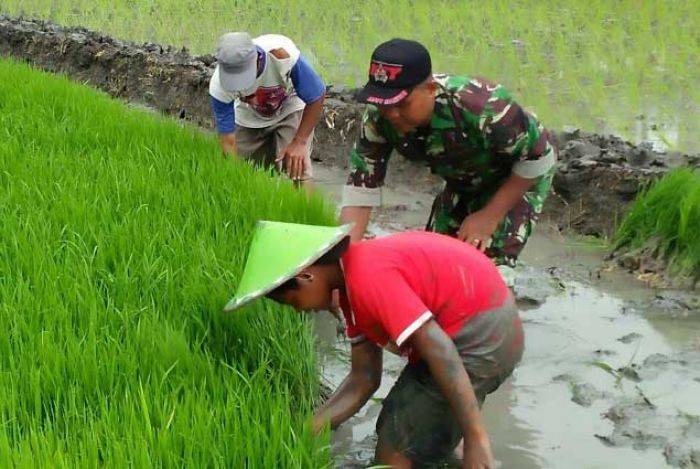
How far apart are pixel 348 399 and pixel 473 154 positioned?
36.5 inches

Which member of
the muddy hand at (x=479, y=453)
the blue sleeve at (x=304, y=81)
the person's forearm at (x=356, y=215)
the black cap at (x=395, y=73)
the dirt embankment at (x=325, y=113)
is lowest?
the dirt embankment at (x=325, y=113)

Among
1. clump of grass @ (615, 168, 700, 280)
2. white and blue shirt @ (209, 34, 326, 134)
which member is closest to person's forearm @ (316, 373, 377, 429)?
white and blue shirt @ (209, 34, 326, 134)

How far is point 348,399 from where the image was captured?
225 cm

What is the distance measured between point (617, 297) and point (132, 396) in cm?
216

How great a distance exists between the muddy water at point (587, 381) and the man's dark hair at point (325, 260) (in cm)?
57

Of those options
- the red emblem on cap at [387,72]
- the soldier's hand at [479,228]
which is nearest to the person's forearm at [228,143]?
the soldier's hand at [479,228]

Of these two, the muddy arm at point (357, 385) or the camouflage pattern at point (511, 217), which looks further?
the camouflage pattern at point (511, 217)

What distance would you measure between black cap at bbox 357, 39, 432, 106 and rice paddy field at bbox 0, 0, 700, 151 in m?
3.24

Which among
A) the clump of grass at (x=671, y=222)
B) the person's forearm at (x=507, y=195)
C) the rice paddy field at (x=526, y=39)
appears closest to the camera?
the person's forearm at (x=507, y=195)

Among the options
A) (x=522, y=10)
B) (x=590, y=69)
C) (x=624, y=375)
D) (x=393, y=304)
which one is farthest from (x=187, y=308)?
(x=522, y=10)

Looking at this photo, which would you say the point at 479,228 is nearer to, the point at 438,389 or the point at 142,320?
the point at 438,389

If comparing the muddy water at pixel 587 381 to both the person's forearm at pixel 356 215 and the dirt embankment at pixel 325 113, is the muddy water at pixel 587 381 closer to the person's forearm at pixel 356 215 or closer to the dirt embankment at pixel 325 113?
the person's forearm at pixel 356 215

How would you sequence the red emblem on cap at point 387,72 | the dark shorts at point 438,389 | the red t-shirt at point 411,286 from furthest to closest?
the red emblem on cap at point 387,72, the dark shorts at point 438,389, the red t-shirt at point 411,286

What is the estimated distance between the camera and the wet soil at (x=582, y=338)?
98.6 inches
